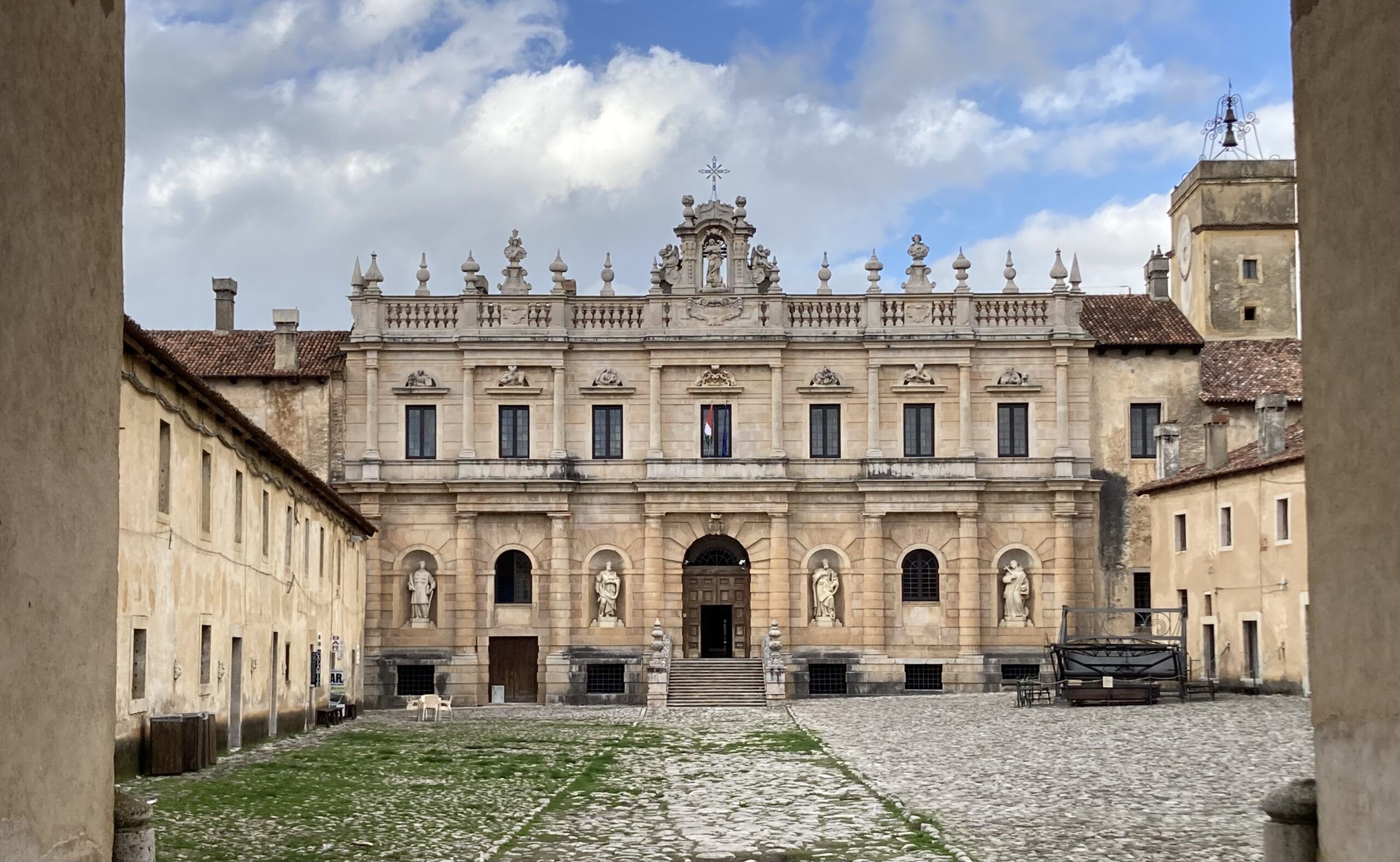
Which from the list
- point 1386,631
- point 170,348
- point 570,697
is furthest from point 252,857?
point 170,348

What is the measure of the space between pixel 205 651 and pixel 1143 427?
33866 millimetres

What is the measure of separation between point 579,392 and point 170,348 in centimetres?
1355

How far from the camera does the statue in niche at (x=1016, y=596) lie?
165 feet

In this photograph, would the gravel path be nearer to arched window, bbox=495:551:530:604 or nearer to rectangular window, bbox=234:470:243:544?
rectangular window, bbox=234:470:243:544

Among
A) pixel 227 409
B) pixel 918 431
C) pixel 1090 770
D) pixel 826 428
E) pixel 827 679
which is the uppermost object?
pixel 826 428

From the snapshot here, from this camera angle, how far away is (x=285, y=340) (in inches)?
2056

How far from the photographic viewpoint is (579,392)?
50875 mm

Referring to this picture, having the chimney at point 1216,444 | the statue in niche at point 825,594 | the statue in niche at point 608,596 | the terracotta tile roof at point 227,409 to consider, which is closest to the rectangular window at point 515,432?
the statue in niche at point 608,596

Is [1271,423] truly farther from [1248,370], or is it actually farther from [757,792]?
[757,792]

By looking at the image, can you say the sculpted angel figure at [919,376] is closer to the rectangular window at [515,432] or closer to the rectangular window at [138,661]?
the rectangular window at [515,432]

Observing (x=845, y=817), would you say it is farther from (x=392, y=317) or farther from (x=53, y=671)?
(x=392, y=317)

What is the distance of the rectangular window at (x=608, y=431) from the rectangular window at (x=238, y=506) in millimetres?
22768

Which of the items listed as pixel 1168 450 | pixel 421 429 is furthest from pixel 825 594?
pixel 421 429

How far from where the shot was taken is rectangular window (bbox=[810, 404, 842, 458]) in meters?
50.9
